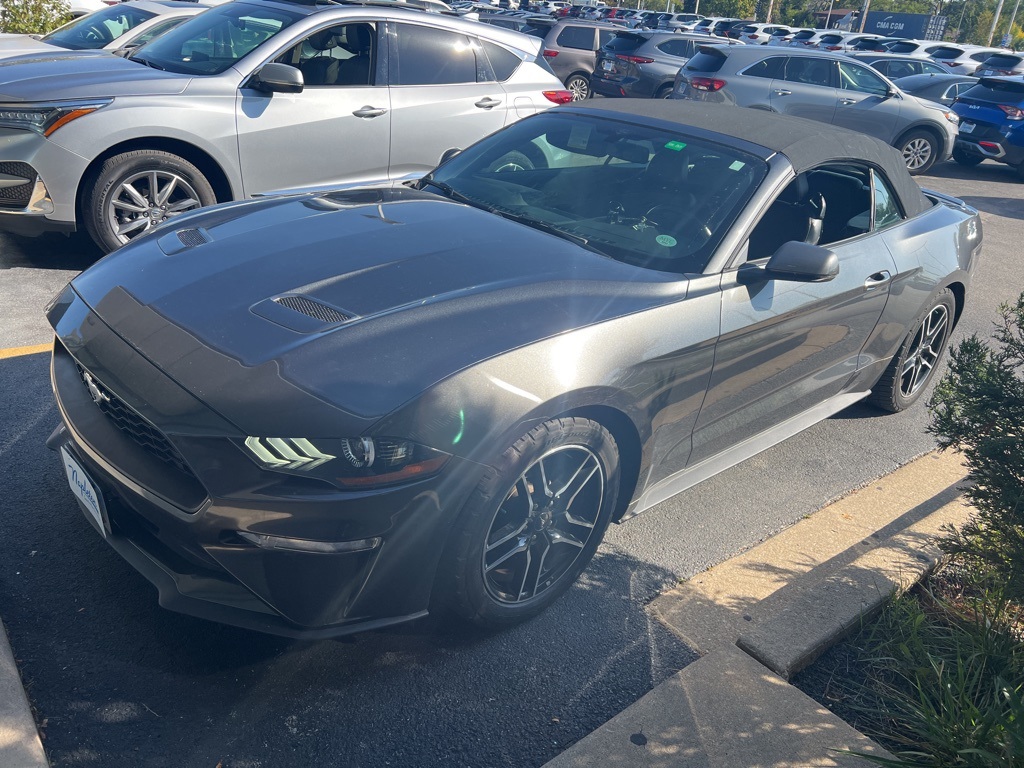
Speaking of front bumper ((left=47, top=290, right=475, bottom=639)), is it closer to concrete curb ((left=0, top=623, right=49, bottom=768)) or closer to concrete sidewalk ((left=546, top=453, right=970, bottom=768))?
concrete curb ((left=0, top=623, right=49, bottom=768))

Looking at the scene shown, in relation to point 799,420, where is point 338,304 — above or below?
above

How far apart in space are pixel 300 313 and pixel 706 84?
39.0 ft

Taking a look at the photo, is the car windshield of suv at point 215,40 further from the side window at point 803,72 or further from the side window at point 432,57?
the side window at point 803,72

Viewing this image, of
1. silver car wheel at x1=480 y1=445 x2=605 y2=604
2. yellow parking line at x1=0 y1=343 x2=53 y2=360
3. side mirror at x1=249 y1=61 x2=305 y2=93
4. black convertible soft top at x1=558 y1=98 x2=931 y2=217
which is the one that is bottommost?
yellow parking line at x1=0 y1=343 x2=53 y2=360

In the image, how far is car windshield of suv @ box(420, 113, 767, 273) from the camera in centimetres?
368

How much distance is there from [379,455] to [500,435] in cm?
37

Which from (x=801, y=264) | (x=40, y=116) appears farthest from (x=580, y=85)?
Answer: (x=801, y=264)

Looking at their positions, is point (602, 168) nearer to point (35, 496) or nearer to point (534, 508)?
point (534, 508)

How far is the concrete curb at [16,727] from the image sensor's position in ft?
7.82

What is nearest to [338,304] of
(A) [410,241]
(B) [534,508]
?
(A) [410,241]

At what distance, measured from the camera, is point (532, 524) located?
3.05m

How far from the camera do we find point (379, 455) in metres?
2.56

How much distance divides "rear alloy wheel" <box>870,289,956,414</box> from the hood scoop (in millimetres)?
3319

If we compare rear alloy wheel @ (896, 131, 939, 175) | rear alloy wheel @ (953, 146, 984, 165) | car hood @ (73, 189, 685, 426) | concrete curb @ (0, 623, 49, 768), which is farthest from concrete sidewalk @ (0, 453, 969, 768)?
rear alloy wheel @ (953, 146, 984, 165)
